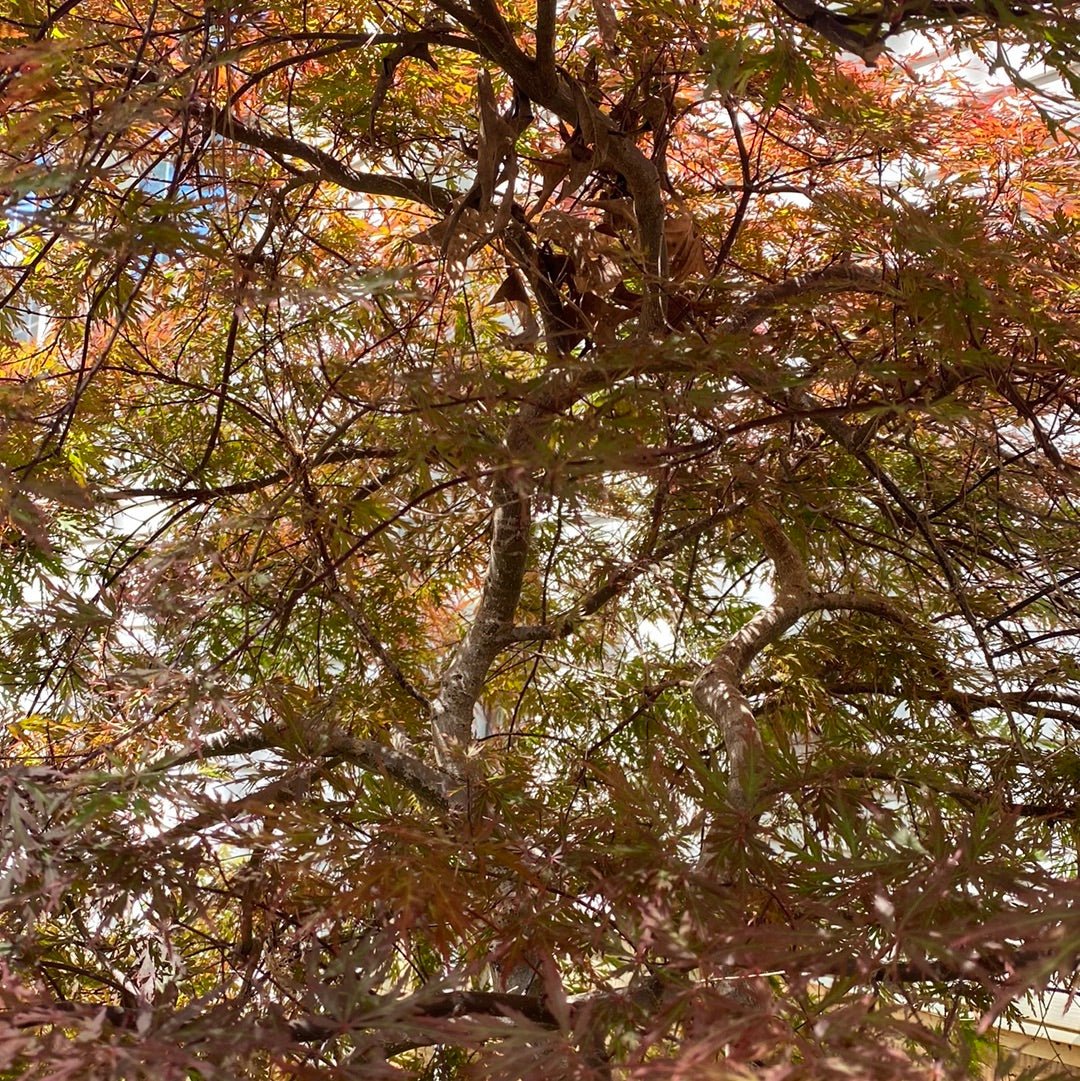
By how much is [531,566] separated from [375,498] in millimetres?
562

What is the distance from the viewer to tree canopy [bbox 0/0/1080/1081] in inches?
15.9

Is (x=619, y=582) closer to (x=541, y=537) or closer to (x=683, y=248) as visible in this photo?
(x=683, y=248)

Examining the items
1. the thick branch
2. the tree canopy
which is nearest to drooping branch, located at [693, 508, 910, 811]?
the tree canopy

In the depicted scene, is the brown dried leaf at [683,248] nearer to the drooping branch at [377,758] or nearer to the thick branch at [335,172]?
the thick branch at [335,172]

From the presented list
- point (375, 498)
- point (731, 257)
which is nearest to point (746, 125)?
point (731, 257)

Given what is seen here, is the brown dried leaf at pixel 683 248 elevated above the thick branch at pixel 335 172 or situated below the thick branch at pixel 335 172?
below

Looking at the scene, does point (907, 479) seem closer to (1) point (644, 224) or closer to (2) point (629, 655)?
(2) point (629, 655)

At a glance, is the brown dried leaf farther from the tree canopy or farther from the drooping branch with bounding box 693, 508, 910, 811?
the drooping branch with bounding box 693, 508, 910, 811

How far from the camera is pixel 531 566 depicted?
1233 mm

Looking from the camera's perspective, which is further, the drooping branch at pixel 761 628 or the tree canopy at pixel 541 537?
the drooping branch at pixel 761 628

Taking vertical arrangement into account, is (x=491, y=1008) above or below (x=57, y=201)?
below

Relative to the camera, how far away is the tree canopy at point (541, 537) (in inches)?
15.9

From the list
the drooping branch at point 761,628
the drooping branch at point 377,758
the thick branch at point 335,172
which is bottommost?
the drooping branch at point 377,758

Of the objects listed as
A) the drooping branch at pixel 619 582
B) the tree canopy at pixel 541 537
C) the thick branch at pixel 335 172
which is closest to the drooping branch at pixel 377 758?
the tree canopy at pixel 541 537
